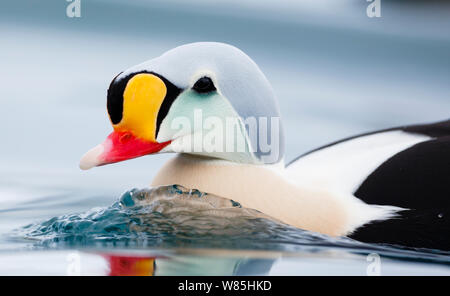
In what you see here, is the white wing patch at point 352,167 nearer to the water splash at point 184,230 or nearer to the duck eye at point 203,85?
the water splash at point 184,230

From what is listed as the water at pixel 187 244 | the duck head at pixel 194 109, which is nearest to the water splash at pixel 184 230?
the water at pixel 187 244

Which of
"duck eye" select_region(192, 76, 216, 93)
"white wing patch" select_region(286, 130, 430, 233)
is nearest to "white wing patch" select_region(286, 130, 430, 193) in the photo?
"white wing patch" select_region(286, 130, 430, 233)

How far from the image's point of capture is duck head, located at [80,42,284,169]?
184 cm

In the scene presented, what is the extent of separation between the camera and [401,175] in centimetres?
194

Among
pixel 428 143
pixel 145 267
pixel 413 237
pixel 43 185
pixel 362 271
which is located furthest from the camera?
pixel 43 185

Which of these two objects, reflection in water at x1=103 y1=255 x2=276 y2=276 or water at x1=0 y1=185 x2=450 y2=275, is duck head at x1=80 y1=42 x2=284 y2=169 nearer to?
water at x1=0 y1=185 x2=450 y2=275

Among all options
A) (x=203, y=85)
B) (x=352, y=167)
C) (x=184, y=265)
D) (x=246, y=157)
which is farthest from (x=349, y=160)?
(x=184, y=265)

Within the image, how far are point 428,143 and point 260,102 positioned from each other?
39cm

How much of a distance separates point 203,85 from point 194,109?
0.17 ft

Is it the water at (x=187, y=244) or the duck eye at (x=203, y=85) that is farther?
the duck eye at (x=203, y=85)

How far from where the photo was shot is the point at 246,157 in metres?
1.95

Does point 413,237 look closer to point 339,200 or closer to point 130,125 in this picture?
point 339,200

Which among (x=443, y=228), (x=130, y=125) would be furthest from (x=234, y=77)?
(x=443, y=228)

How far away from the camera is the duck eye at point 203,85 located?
1.89m
